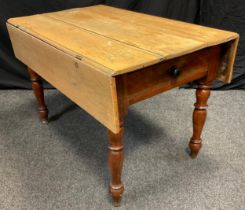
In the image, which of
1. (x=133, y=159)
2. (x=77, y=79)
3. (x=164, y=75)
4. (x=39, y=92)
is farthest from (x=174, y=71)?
(x=39, y=92)

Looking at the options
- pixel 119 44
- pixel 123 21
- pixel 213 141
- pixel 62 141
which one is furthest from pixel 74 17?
pixel 213 141

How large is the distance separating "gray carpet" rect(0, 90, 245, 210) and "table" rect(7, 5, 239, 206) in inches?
5.7

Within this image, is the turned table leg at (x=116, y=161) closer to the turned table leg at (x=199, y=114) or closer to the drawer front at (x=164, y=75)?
the drawer front at (x=164, y=75)

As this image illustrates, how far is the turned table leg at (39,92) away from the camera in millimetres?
1676

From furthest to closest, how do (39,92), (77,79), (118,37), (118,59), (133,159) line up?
(39,92) < (133,159) < (118,37) < (77,79) < (118,59)

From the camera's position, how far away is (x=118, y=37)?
1.18 m

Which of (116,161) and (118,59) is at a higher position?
(118,59)

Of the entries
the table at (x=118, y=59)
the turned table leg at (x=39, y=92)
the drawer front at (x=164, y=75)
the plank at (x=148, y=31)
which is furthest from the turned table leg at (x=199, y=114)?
the turned table leg at (x=39, y=92)

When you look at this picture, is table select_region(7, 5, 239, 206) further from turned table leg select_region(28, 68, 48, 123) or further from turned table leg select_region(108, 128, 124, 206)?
turned table leg select_region(28, 68, 48, 123)

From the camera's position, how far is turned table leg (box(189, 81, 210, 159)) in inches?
50.6

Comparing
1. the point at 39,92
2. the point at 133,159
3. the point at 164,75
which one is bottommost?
the point at 133,159

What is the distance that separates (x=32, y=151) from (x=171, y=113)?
0.87m

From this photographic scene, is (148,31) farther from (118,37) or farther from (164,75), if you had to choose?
(164,75)

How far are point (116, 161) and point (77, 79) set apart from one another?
0.33m
